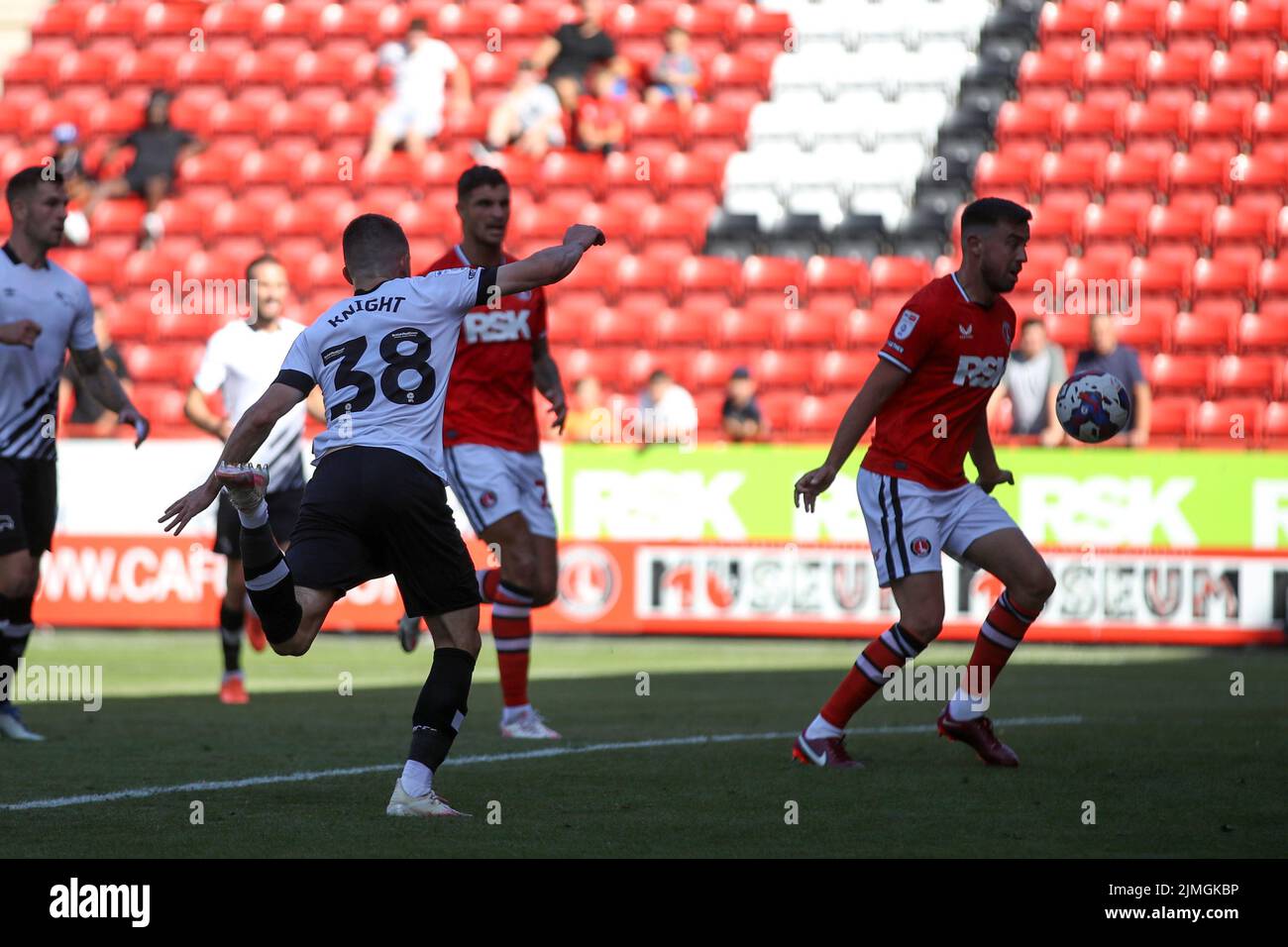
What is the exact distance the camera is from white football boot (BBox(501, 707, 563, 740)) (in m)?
8.95

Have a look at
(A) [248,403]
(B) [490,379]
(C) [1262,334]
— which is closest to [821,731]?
(B) [490,379]

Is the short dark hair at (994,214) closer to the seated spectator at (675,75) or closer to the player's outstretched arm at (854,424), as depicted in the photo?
the player's outstretched arm at (854,424)

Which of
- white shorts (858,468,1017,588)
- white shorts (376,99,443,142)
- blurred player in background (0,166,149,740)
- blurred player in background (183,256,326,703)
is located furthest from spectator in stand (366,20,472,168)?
white shorts (858,468,1017,588)

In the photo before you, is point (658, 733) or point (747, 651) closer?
point (658, 733)

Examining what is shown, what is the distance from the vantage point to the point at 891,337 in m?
7.76

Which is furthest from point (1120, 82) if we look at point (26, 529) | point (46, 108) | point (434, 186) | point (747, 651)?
point (26, 529)

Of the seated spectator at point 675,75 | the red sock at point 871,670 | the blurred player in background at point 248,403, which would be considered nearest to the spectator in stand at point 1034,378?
the blurred player in background at point 248,403

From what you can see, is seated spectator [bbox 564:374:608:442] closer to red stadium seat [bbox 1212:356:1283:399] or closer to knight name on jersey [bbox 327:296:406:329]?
red stadium seat [bbox 1212:356:1283:399]

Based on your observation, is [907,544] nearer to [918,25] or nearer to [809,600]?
[809,600]

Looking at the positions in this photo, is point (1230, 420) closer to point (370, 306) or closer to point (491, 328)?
point (491, 328)

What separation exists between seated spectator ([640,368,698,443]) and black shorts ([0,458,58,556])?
7.81 meters

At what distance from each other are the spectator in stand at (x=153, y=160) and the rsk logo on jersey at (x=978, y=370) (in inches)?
616

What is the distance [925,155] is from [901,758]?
516 inches

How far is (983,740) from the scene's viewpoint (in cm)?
780
